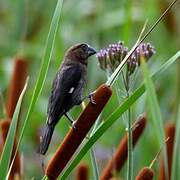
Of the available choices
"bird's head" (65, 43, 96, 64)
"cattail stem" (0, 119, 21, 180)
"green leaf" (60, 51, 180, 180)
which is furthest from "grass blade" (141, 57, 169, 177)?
"bird's head" (65, 43, 96, 64)

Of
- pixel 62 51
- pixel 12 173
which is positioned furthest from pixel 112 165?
pixel 62 51

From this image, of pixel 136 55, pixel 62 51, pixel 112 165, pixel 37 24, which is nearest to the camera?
pixel 136 55

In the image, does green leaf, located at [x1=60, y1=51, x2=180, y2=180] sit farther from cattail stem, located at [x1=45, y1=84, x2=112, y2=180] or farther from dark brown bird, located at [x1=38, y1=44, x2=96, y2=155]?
dark brown bird, located at [x1=38, y1=44, x2=96, y2=155]

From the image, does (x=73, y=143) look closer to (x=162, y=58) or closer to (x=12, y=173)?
(x=12, y=173)

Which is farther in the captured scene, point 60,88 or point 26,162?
point 26,162

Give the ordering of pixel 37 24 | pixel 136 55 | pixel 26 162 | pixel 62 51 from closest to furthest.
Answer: pixel 136 55
pixel 62 51
pixel 26 162
pixel 37 24

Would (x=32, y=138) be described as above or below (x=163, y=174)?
below

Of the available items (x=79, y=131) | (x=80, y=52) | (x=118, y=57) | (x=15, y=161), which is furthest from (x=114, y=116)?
(x=80, y=52)
